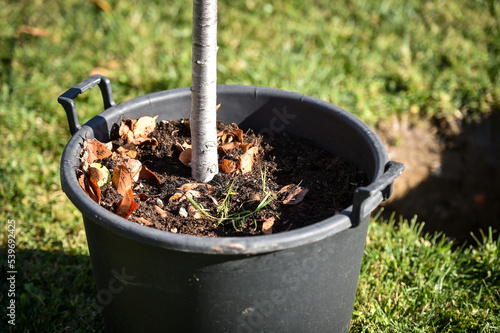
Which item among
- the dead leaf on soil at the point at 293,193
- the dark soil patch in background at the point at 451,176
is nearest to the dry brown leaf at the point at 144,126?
the dead leaf on soil at the point at 293,193

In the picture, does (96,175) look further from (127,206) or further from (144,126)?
(144,126)

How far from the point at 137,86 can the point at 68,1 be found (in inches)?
52.0

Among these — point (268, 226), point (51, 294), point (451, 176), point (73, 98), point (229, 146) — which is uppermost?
point (73, 98)

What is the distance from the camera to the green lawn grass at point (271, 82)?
2.28 m

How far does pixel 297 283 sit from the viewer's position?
152 cm

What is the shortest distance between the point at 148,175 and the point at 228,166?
305 millimetres

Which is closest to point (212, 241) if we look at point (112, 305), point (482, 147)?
point (112, 305)

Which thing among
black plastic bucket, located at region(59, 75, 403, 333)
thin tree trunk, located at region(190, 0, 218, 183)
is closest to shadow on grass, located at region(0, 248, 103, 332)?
black plastic bucket, located at region(59, 75, 403, 333)

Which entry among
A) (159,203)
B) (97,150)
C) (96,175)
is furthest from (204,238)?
(97,150)

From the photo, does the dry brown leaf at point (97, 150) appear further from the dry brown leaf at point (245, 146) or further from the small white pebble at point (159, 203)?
the dry brown leaf at point (245, 146)

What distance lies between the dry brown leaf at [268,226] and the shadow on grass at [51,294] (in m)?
0.99

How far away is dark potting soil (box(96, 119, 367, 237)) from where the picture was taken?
1678 mm

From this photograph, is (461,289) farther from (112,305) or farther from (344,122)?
(112,305)

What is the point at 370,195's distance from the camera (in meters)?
1.41
